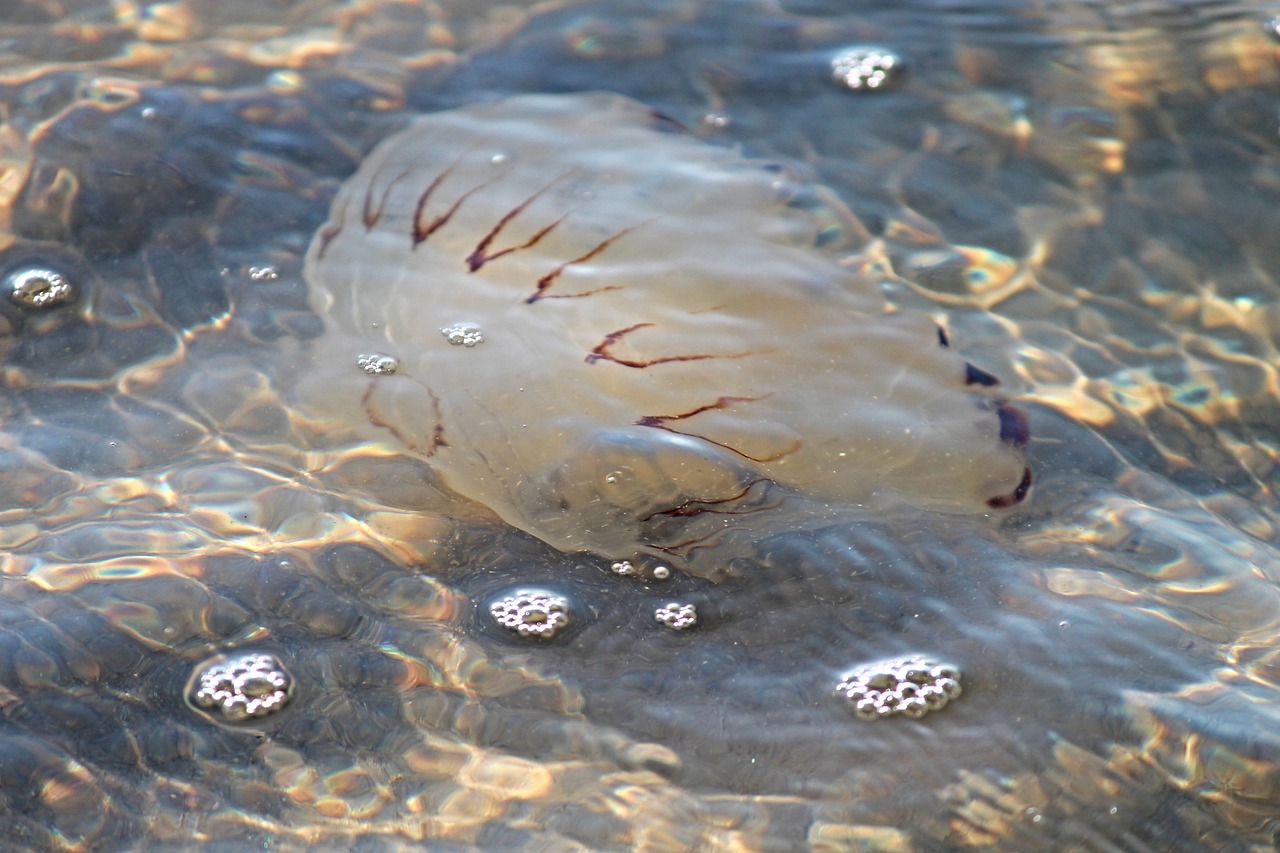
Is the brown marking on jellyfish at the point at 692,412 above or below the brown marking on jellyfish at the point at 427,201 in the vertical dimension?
below

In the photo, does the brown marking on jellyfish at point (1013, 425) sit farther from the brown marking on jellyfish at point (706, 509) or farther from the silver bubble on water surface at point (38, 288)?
the silver bubble on water surface at point (38, 288)

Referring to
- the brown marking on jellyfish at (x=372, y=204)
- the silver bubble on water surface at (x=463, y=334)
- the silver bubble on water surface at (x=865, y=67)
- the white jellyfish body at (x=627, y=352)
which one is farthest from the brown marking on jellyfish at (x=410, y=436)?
the silver bubble on water surface at (x=865, y=67)

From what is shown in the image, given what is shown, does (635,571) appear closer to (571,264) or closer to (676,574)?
(676,574)

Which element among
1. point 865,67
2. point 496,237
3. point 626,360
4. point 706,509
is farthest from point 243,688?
point 865,67

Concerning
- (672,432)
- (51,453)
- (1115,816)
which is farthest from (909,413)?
(51,453)

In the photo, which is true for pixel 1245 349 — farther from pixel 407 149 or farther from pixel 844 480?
pixel 407 149

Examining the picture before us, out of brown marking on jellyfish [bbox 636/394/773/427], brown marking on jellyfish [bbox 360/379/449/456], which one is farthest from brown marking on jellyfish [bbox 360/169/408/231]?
brown marking on jellyfish [bbox 636/394/773/427]

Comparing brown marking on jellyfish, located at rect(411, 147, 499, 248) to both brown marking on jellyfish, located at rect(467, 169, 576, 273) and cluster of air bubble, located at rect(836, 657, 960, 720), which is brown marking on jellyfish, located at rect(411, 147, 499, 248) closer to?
brown marking on jellyfish, located at rect(467, 169, 576, 273)
